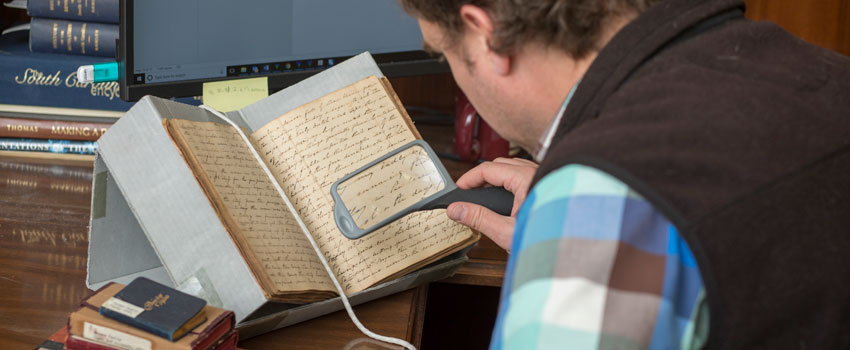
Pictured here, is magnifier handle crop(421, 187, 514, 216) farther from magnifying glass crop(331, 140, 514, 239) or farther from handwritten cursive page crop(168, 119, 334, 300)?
handwritten cursive page crop(168, 119, 334, 300)

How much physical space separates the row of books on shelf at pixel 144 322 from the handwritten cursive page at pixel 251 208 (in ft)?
0.27

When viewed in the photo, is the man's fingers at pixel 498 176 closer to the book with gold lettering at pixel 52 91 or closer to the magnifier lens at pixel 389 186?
the magnifier lens at pixel 389 186

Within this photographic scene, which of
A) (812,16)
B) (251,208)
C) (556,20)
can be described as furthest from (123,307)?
(812,16)

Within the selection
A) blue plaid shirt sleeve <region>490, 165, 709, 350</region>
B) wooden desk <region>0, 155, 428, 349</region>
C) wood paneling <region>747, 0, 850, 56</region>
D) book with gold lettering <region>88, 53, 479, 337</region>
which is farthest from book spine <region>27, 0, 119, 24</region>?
wood paneling <region>747, 0, 850, 56</region>

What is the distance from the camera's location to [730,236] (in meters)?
0.44

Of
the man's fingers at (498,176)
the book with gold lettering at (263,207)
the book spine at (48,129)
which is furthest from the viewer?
the book spine at (48,129)

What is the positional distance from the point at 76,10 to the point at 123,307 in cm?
73

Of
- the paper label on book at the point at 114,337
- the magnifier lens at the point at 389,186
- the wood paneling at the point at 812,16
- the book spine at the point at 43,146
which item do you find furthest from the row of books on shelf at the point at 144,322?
the wood paneling at the point at 812,16

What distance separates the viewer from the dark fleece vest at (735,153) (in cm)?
44

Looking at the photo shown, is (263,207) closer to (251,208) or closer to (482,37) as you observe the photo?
(251,208)

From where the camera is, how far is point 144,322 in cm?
61

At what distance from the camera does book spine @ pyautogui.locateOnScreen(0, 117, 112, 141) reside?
46.4 inches

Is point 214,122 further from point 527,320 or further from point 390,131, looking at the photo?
point 527,320

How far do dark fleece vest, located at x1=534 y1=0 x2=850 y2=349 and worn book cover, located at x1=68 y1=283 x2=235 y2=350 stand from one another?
31cm
